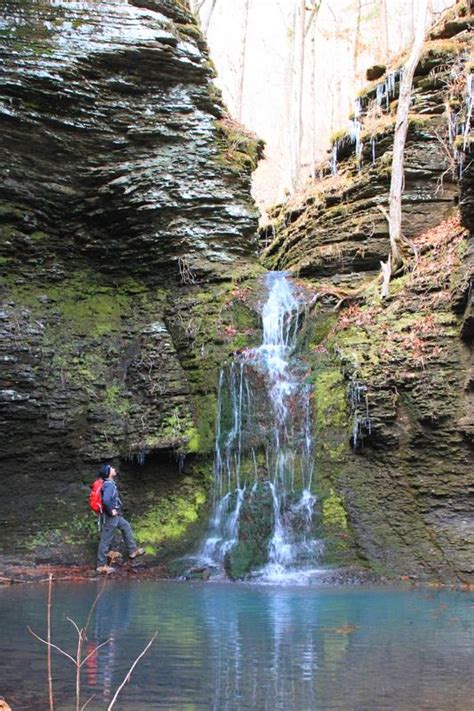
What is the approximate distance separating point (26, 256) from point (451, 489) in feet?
31.9

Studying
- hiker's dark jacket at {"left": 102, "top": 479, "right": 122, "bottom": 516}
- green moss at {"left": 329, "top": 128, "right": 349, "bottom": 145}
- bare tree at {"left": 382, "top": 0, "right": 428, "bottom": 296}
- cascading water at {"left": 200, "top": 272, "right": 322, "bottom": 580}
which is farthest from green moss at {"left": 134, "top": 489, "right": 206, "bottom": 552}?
green moss at {"left": 329, "top": 128, "right": 349, "bottom": 145}

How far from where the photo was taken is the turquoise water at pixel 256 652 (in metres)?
4.34

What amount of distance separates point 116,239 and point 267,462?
6303mm

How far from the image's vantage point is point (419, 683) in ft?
15.1

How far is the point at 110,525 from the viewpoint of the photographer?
1158 cm

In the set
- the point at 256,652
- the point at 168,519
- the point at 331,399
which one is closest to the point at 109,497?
the point at 168,519

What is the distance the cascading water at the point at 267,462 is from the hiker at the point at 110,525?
1229mm

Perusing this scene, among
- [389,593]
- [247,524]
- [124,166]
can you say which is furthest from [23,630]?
[124,166]

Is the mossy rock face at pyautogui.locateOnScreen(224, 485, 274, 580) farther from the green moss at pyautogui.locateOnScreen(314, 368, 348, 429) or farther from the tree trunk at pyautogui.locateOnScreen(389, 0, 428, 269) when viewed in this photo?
the tree trunk at pyautogui.locateOnScreen(389, 0, 428, 269)

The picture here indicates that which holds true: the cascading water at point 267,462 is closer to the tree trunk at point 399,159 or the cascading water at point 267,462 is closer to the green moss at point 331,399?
the green moss at point 331,399

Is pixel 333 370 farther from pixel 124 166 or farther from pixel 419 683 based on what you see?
pixel 419 683

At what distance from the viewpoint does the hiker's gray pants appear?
1155 centimetres

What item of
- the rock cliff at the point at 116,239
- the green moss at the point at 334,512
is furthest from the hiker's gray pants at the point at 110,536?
the green moss at the point at 334,512

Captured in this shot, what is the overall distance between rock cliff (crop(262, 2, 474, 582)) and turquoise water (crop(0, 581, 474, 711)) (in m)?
2.33
